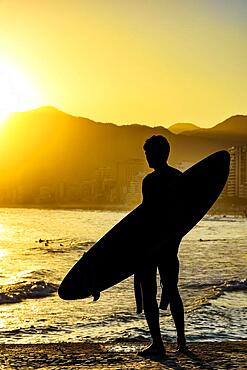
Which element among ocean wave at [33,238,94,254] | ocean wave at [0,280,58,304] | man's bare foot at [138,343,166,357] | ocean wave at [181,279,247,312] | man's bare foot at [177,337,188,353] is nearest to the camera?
man's bare foot at [138,343,166,357]

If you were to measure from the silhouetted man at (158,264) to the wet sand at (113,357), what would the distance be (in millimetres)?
288

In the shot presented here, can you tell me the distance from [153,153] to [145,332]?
4.22 m

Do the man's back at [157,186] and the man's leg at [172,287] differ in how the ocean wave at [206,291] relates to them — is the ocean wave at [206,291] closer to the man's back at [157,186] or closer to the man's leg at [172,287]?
the man's leg at [172,287]

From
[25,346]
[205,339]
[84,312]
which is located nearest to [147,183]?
[25,346]

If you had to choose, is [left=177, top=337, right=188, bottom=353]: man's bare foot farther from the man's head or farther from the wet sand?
the man's head

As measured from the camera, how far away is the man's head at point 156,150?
616cm

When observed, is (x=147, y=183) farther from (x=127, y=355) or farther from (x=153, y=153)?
(x=127, y=355)

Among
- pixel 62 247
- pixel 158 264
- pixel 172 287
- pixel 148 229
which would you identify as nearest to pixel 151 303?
pixel 172 287

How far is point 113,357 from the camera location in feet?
20.1

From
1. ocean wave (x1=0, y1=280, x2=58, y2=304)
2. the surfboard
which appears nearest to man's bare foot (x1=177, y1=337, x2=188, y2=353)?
Answer: the surfboard

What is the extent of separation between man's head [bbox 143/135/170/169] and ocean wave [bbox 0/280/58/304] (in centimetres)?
1089

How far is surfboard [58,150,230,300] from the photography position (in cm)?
605

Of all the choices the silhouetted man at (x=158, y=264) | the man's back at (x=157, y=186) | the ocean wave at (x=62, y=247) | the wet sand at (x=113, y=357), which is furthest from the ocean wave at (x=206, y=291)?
the ocean wave at (x=62, y=247)

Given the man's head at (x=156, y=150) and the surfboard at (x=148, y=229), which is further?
the man's head at (x=156, y=150)
